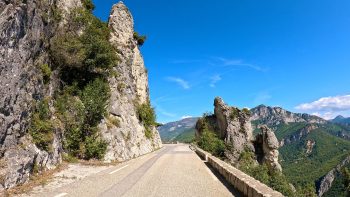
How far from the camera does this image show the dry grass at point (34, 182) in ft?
36.5

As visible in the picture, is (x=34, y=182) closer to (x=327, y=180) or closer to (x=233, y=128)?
(x=233, y=128)

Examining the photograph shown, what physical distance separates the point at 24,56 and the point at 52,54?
705cm

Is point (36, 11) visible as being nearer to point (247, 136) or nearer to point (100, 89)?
point (100, 89)

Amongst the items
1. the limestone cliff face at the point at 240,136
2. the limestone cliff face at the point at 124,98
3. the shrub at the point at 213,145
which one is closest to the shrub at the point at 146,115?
the limestone cliff face at the point at 124,98

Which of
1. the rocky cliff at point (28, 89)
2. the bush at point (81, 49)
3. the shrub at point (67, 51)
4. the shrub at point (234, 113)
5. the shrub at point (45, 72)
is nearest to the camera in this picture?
the rocky cliff at point (28, 89)

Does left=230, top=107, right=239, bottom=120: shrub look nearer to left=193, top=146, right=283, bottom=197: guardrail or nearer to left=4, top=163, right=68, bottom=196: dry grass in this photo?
left=4, top=163, right=68, bottom=196: dry grass

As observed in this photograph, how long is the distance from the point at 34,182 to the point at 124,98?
2651 cm

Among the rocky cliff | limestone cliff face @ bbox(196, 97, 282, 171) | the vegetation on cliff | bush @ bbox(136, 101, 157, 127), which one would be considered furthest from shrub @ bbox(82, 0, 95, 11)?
limestone cliff face @ bbox(196, 97, 282, 171)

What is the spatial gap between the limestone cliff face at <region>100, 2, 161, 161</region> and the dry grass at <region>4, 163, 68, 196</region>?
885 cm

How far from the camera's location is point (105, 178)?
1425cm

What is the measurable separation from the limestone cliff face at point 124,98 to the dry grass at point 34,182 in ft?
29.0

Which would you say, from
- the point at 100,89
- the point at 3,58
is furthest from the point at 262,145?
the point at 3,58

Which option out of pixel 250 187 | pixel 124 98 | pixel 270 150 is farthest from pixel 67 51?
pixel 270 150

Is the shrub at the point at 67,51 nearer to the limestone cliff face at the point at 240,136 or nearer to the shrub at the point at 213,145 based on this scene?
the limestone cliff face at the point at 240,136
